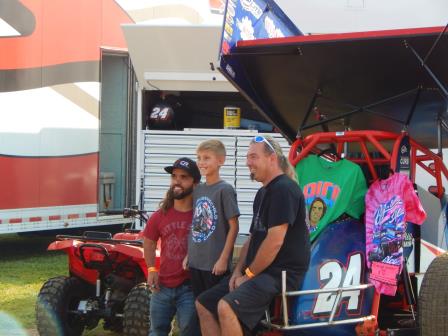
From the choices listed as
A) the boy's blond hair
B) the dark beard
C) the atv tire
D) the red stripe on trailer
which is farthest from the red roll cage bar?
the red stripe on trailer

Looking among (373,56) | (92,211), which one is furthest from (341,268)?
(92,211)

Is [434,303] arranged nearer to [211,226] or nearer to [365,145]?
[365,145]

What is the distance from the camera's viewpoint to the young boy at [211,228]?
15.7 feet

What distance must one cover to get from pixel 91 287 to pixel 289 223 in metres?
2.77

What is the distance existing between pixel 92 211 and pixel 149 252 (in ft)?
20.8

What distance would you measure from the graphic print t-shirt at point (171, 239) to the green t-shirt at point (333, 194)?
866 mm

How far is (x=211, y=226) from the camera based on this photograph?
483 cm

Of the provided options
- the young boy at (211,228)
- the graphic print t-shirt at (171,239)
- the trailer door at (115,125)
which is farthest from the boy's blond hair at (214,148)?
the trailer door at (115,125)

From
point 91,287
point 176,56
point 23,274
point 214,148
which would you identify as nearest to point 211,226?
point 214,148

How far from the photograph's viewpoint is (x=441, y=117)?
20.7ft

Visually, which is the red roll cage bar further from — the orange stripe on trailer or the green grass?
the orange stripe on trailer

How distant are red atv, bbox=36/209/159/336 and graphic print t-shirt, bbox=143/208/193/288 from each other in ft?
2.57

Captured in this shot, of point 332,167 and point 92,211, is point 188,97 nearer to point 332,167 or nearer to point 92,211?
point 92,211

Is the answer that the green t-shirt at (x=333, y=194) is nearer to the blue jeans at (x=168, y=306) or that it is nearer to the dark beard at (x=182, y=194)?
the dark beard at (x=182, y=194)
